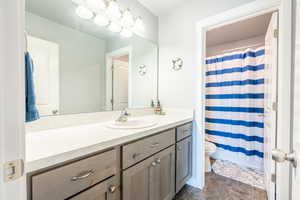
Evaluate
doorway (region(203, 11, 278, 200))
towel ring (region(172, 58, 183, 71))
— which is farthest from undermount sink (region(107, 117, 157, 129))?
doorway (region(203, 11, 278, 200))

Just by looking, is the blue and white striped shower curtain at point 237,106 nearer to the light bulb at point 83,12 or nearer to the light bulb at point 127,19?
the light bulb at point 127,19

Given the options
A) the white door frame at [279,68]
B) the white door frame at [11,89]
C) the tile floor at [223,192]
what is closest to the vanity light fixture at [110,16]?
the white door frame at [279,68]

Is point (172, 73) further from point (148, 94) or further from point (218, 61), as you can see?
point (218, 61)

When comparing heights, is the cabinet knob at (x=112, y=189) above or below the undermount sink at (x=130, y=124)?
below

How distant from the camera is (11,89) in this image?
14.1 inches

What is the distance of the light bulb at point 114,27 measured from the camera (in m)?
1.56

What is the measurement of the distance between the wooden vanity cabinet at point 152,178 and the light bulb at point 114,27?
1.36 meters

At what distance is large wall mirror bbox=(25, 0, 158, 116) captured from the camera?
1.10m

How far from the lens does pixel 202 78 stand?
1716 mm

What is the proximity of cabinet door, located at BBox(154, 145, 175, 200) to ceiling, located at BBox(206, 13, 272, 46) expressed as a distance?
6.60 feet

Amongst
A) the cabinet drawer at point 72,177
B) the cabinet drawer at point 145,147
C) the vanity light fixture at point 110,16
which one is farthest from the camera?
the vanity light fixture at point 110,16

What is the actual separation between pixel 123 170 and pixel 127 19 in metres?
1.57

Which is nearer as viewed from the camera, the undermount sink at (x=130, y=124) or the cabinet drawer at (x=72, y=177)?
the cabinet drawer at (x=72, y=177)

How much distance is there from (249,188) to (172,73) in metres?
1.68
